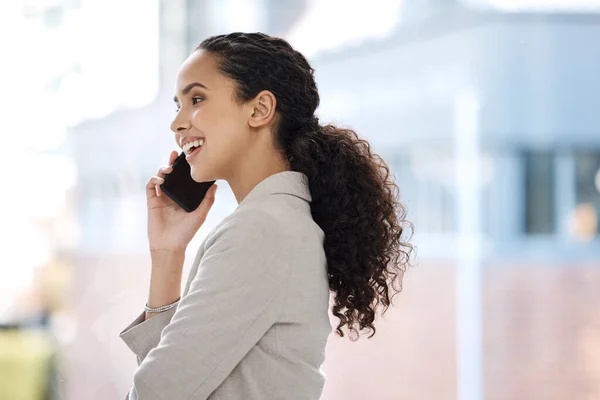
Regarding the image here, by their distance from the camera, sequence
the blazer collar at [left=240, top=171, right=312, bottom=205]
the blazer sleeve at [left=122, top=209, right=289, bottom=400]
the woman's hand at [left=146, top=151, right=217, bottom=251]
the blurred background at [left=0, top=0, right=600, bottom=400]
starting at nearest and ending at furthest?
the blazer sleeve at [left=122, top=209, right=289, bottom=400], the blazer collar at [left=240, top=171, right=312, bottom=205], the woman's hand at [left=146, top=151, right=217, bottom=251], the blurred background at [left=0, top=0, right=600, bottom=400]

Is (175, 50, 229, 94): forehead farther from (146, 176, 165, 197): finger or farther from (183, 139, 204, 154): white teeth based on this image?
(146, 176, 165, 197): finger

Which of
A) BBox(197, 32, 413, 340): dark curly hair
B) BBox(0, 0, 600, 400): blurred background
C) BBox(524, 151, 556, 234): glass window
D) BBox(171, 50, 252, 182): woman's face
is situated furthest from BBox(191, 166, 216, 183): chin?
BBox(524, 151, 556, 234): glass window

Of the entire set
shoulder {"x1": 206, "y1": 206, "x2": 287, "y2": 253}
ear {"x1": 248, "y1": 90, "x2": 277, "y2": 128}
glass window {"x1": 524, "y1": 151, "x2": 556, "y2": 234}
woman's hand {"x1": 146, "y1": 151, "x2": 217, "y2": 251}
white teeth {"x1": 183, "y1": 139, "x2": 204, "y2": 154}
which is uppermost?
glass window {"x1": 524, "y1": 151, "x2": 556, "y2": 234}

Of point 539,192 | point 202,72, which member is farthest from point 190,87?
point 539,192

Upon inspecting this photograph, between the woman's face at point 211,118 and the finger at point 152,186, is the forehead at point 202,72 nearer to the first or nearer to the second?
the woman's face at point 211,118

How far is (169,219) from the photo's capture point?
1.40 meters

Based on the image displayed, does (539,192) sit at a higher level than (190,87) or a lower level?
higher

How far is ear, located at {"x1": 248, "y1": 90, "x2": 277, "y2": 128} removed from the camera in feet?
3.94

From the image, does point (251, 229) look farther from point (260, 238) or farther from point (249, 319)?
point (249, 319)

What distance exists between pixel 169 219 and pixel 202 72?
30 cm

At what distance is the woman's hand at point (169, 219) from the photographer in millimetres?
1370

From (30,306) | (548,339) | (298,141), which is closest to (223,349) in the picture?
(298,141)

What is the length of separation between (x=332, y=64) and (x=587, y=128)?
2.77 ft

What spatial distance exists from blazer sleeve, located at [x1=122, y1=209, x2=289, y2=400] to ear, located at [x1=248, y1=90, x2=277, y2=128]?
18 cm
